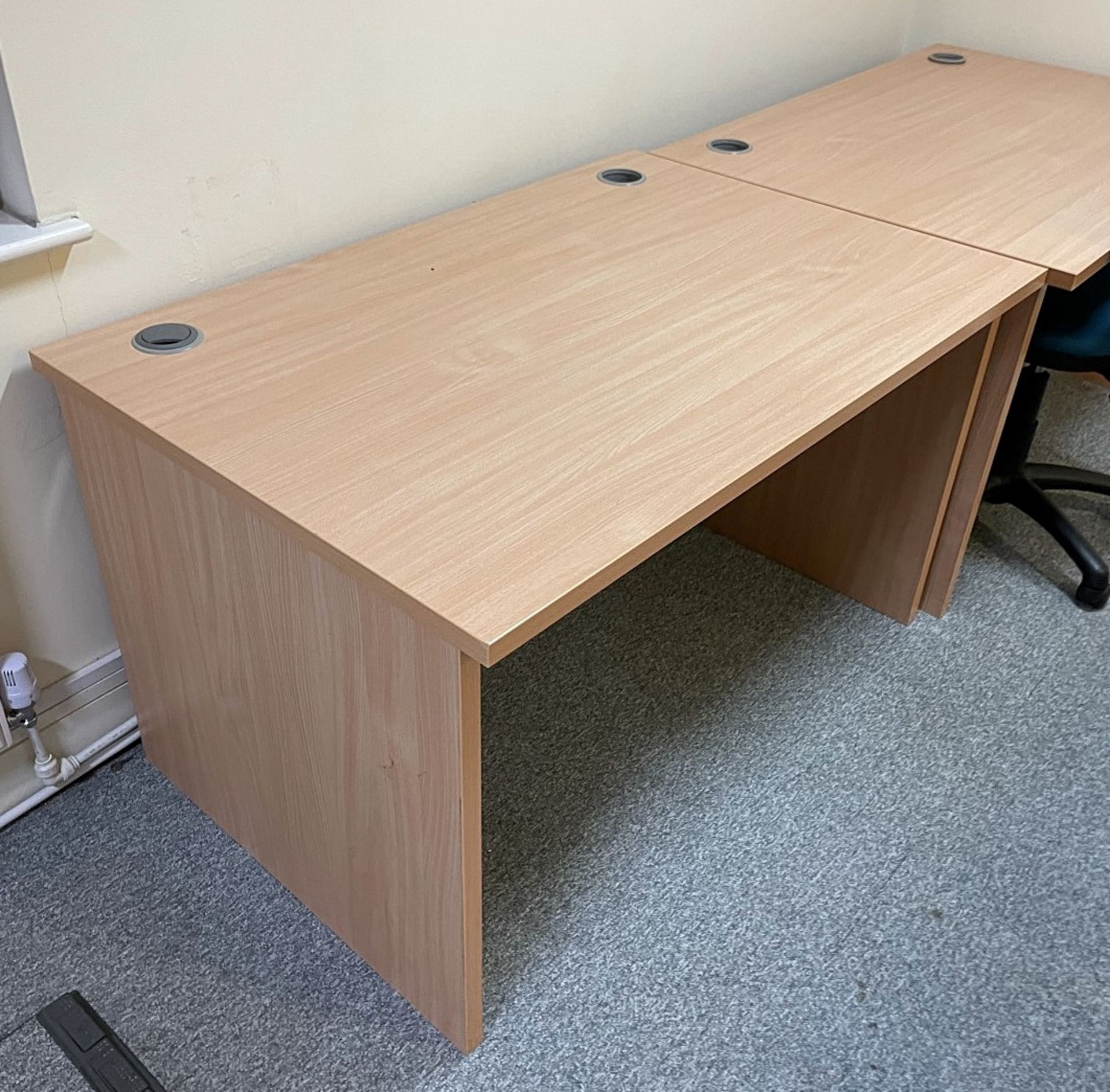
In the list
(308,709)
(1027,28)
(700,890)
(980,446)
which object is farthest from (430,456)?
→ (1027,28)

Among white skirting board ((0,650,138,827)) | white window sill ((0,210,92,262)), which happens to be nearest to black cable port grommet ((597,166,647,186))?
white window sill ((0,210,92,262))

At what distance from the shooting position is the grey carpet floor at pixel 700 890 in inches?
53.2

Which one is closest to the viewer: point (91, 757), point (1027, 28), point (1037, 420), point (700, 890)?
point (700, 890)

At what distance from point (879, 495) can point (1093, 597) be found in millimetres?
450

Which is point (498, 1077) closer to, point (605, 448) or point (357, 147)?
point (605, 448)

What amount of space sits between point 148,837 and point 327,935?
0.32 m

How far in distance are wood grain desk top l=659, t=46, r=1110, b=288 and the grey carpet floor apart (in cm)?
71

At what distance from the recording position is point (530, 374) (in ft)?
4.17

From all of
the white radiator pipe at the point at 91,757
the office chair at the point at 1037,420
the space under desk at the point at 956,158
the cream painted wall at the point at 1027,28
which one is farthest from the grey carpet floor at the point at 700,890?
the cream painted wall at the point at 1027,28

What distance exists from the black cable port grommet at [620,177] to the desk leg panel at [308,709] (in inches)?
36.0

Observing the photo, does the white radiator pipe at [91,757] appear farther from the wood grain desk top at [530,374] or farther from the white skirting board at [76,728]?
the wood grain desk top at [530,374]

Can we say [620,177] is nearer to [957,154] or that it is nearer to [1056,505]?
[957,154]

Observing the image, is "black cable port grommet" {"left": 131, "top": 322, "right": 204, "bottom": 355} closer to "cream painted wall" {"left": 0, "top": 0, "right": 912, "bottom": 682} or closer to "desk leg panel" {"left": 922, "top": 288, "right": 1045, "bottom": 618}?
"cream painted wall" {"left": 0, "top": 0, "right": 912, "bottom": 682}

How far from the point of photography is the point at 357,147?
157cm
